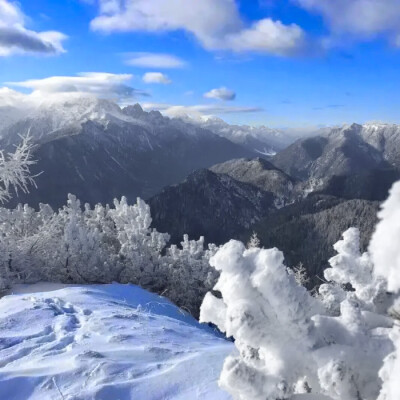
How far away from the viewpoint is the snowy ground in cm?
733

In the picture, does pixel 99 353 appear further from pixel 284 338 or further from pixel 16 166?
pixel 16 166

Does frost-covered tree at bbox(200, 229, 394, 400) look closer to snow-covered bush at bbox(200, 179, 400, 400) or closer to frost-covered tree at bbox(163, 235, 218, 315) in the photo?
snow-covered bush at bbox(200, 179, 400, 400)

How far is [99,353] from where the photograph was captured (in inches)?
344

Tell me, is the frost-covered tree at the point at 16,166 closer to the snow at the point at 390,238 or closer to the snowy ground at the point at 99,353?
the snowy ground at the point at 99,353

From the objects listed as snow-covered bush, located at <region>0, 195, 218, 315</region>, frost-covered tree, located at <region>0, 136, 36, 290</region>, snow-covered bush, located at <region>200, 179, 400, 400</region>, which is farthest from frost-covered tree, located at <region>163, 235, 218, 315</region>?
snow-covered bush, located at <region>200, 179, 400, 400</region>

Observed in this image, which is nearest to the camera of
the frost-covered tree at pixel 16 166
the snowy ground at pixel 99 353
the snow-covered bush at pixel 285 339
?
the snow-covered bush at pixel 285 339

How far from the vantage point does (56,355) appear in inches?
351

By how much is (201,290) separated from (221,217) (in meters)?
151

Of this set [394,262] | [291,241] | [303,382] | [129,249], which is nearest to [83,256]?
[129,249]

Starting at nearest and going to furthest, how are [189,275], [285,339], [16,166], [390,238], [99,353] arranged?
[390,238] < [285,339] < [99,353] < [16,166] < [189,275]

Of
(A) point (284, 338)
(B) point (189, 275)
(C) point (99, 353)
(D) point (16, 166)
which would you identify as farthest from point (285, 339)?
(B) point (189, 275)

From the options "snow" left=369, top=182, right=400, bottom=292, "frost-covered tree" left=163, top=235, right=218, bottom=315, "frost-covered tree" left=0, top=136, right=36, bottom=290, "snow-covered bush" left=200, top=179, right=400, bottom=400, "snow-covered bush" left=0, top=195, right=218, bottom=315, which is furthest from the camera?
"frost-covered tree" left=163, top=235, right=218, bottom=315

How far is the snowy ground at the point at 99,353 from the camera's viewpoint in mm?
7332

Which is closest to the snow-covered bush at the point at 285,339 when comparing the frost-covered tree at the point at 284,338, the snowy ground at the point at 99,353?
the frost-covered tree at the point at 284,338
